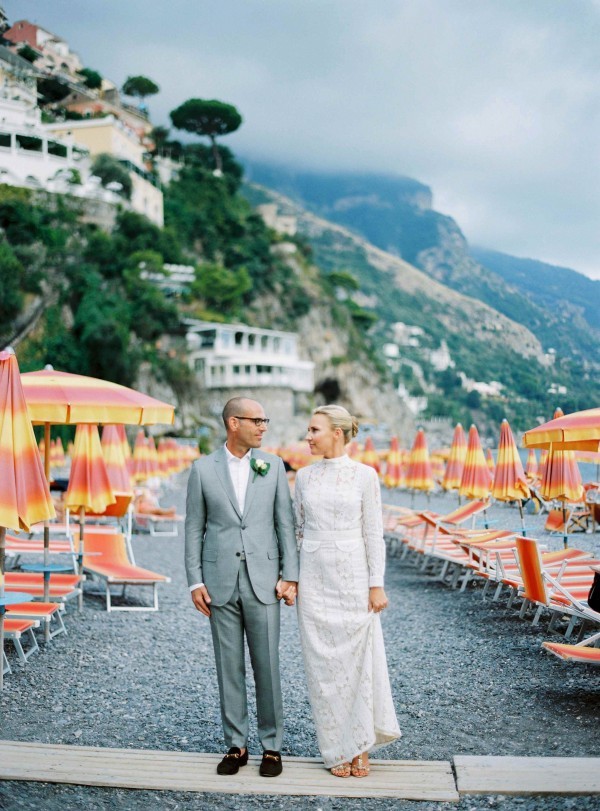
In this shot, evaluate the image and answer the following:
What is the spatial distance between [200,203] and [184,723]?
71031 millimetres

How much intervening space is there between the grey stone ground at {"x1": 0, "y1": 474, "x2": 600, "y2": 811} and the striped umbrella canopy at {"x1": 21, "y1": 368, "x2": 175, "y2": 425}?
185cm

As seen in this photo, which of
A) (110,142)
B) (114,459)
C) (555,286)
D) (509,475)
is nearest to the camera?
(509,475)

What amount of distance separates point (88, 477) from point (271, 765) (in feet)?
17.5

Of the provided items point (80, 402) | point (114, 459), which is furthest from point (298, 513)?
point (114, 459)

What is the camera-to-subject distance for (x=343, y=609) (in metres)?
3.60

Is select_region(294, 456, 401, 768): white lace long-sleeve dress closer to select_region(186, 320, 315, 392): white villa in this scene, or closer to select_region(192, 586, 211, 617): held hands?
select_region(192, 586, 211, 617): held hands

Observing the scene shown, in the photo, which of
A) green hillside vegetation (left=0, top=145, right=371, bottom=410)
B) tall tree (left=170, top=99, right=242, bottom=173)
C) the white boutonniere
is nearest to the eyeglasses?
the white boutonniere

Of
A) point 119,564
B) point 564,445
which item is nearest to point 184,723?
point 119,564

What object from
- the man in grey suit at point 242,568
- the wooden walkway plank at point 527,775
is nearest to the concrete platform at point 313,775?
the wooden walkway plank at point 527,775

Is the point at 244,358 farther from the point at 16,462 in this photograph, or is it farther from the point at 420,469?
the point at 16,462

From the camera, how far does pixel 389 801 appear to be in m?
3.36

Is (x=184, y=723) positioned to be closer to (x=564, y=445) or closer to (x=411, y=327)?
(x=564, y=445)

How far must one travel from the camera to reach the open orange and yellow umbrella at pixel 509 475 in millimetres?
10875

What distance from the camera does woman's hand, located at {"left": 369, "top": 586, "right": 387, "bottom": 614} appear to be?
11.7 ft
